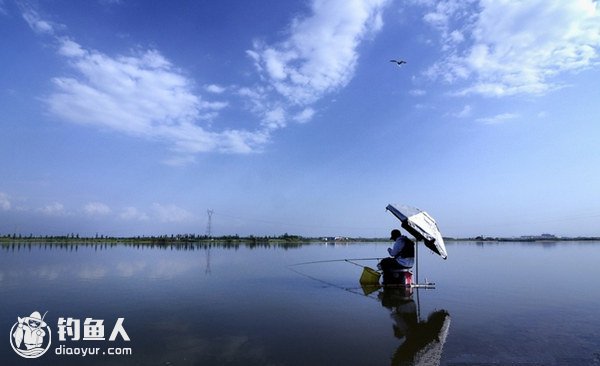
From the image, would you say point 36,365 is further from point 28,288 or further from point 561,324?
point 561,324

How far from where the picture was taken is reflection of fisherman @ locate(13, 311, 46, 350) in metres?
9.96

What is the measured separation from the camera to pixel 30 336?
10656 mm

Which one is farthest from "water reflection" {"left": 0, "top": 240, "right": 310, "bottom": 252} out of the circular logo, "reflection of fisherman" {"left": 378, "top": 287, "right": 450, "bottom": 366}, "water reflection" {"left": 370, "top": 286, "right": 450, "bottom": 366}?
"reflection of fisherman" {"left": 378, "top": 287, "right": 450, "bottom": 366}

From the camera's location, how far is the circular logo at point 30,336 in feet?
30.3

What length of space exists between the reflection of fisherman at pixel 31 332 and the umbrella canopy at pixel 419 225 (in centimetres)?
1552

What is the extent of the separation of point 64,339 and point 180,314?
386 centimetres

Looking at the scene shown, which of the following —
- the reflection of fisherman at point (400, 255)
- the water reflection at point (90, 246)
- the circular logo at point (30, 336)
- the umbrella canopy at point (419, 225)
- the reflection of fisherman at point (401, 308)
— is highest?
the umbrella canopy at point (419, 225)

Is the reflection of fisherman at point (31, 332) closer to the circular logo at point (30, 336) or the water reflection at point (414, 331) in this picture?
the circular logo at point (30, 336)

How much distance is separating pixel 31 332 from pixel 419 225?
54.1ft

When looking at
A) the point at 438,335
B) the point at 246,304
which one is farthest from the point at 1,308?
the point at 438,335

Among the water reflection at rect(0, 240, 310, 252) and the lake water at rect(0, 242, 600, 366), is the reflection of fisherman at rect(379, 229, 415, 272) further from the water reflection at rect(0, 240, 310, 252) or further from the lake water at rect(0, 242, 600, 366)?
the water reflection at rect(0, 240, 310, 252)

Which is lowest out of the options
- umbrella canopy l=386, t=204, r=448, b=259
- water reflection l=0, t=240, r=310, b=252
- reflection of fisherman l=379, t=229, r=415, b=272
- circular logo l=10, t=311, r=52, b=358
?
circular logo l=10, t=311, r=52, b=358

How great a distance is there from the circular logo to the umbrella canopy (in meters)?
15.4

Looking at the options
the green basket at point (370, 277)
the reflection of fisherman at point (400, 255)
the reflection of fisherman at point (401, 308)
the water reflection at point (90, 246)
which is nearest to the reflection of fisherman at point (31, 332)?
the reflection of fisherman at point (401, 308)
